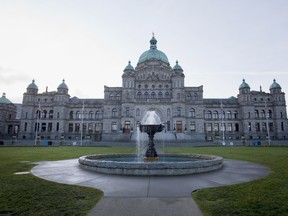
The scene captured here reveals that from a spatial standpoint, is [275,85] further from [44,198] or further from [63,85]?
[44,198]

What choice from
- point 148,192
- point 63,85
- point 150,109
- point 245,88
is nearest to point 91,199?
point 148,192

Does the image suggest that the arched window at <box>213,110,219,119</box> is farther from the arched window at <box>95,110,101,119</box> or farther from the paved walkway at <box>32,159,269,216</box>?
the paved walkway at <box>32,159,269,216</box>

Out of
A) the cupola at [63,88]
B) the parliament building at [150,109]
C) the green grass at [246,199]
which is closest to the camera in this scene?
the green grass at [246,199]

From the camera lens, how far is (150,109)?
5988cm

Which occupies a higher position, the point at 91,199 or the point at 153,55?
the point at 153,55

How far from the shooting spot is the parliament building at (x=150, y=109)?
60062mm

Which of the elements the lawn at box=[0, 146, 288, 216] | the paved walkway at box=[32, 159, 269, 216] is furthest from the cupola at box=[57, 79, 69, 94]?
the lawn at box=[0, 146, 288, 216]

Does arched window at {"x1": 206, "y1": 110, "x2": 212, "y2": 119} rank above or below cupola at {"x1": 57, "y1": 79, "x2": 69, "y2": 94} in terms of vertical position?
below

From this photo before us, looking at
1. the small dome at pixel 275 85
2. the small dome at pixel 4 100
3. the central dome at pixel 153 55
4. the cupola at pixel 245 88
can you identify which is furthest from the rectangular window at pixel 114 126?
the small dome at pixel 275 85

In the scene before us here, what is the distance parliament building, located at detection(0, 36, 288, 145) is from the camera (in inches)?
2365

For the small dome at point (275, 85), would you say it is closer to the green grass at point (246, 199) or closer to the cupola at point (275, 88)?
the cupola at point (275, 88)

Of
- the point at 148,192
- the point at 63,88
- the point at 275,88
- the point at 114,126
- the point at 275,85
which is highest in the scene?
the point at 275,85

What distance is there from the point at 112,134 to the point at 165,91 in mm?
22716

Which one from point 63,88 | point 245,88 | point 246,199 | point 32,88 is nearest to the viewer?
point 246,199
